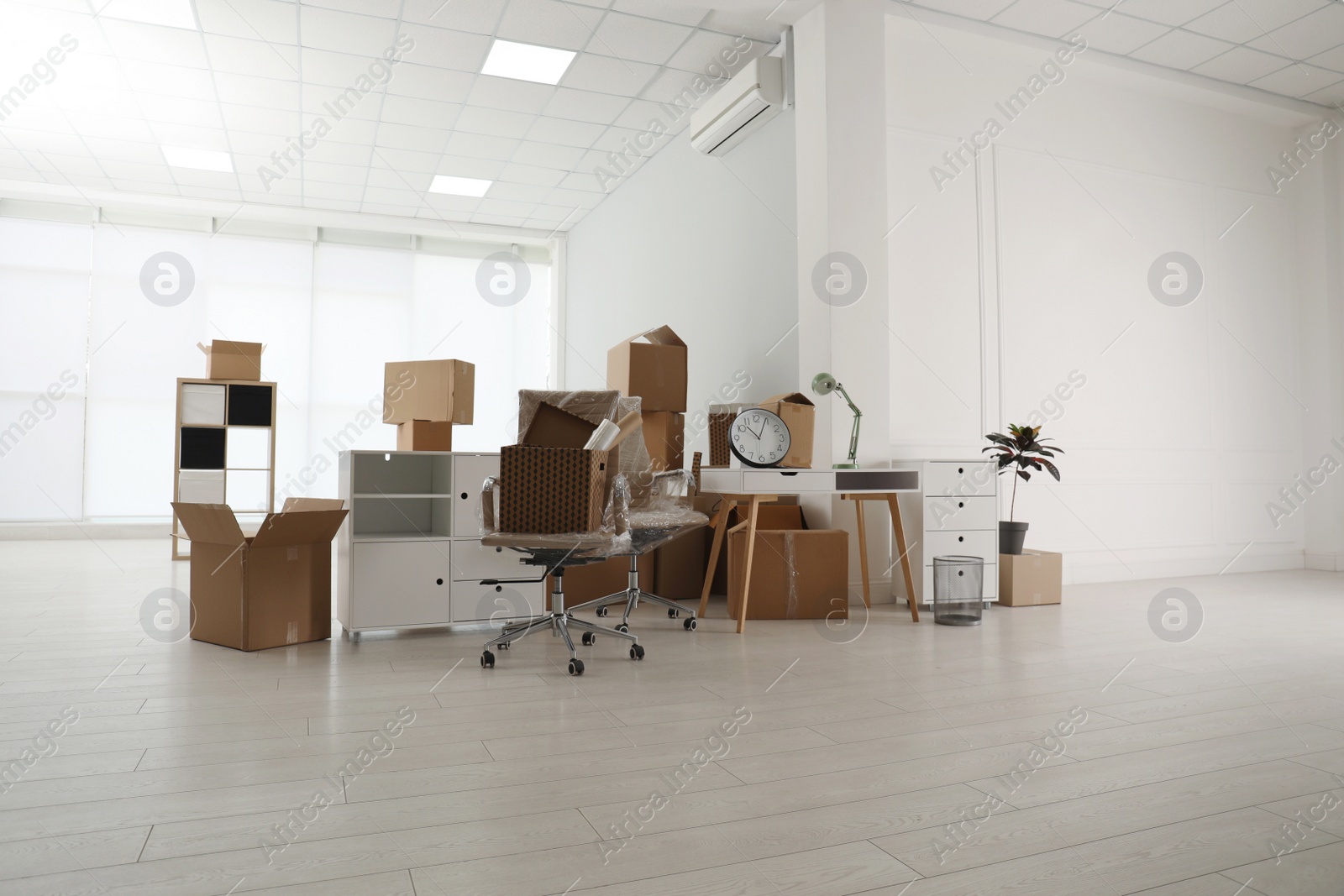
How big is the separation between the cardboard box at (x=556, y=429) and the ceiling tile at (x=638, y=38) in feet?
8.25

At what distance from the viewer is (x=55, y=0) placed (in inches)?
165

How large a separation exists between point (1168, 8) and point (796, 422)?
9.74 feet

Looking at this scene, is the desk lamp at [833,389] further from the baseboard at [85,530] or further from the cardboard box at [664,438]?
the baseboard at [85,530]

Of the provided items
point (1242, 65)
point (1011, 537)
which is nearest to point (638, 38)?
point (1011, 537)

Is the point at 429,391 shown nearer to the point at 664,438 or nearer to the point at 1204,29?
the point at 664,438

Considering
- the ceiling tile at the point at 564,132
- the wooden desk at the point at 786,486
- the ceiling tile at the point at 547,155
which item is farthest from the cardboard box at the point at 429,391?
the ceiling tile at the point at 547,155

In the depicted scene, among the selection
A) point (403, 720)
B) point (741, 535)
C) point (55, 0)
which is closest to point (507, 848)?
point (403, 720)

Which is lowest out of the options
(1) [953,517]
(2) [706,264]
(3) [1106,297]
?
(1) [953,517]

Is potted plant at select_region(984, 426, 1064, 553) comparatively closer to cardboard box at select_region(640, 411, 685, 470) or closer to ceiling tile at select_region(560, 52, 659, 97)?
cardboard box at select_region(640, 411, 685, 470)

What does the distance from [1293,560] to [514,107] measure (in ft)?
19.5

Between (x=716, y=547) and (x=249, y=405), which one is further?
(x=249, y=405)

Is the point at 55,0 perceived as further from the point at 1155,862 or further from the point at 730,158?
the point at 1155,862

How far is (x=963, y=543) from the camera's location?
3891mm

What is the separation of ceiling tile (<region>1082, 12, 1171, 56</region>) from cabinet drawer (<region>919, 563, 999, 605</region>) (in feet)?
9.69
